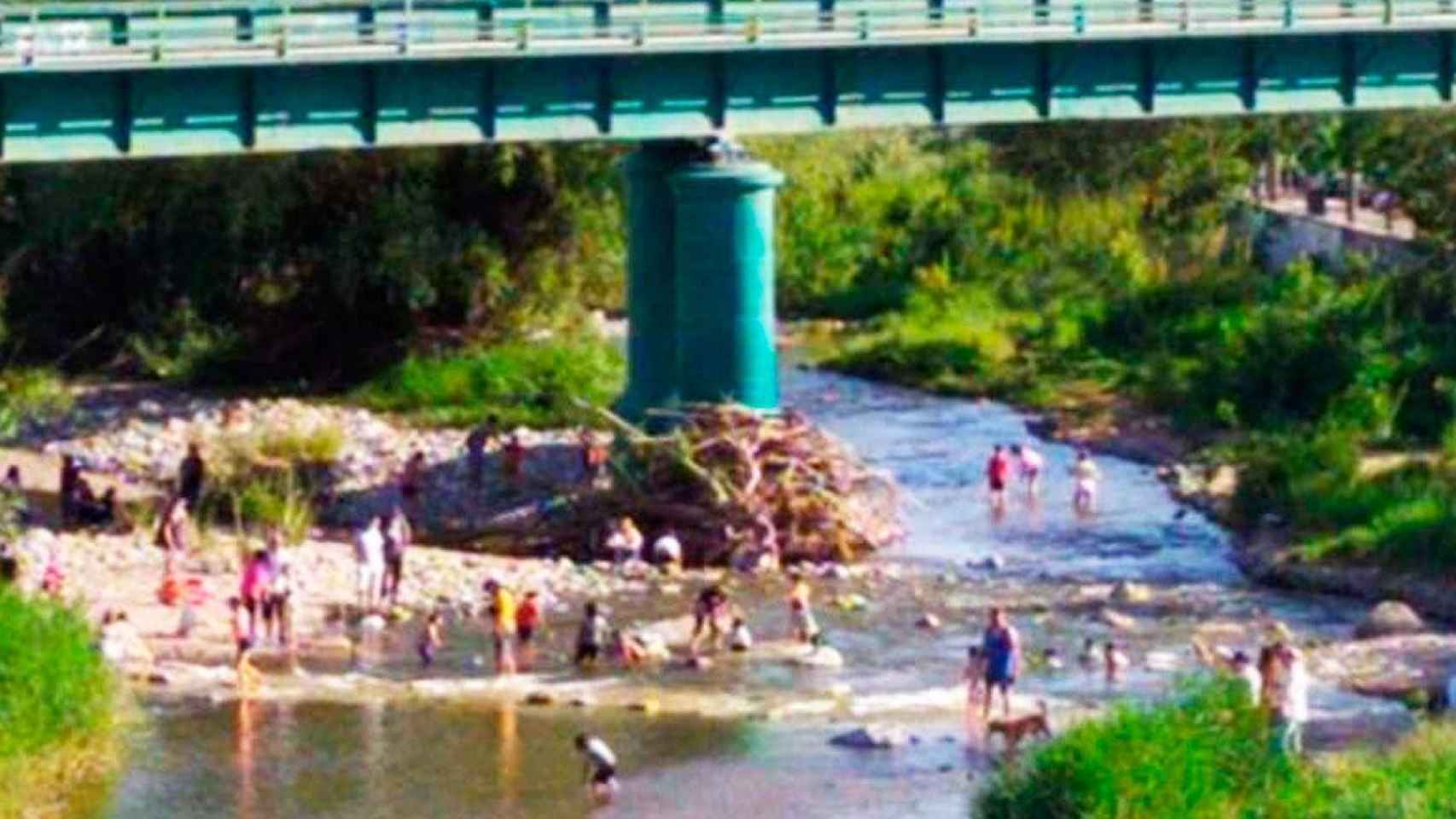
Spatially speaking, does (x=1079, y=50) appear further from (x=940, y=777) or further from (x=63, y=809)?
(x=63, y=809)

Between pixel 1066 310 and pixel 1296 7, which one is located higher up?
pixel 1296 7

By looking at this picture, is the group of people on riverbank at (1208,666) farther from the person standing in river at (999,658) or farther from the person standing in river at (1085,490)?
the person standing in river at (1085,490)

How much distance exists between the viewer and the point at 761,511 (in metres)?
57.8

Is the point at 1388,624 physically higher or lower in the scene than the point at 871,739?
lower

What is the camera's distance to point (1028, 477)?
2559 inches

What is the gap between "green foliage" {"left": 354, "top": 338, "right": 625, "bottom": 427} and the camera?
69562mm

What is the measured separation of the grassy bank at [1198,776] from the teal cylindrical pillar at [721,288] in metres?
23.6

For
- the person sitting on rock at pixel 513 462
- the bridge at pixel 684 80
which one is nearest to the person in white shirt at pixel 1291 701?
the bridge at pixel 684 80

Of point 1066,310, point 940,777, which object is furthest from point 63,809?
Answer: point 1066,310

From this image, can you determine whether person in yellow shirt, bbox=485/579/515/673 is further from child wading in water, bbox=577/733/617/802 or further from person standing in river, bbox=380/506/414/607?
child wading in water, bbox=577/733/617/802

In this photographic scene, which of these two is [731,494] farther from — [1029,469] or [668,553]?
[1029,469]

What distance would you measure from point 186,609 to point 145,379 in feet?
81.3

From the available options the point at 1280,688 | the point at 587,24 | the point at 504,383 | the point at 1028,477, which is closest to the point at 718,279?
the point at 587,24

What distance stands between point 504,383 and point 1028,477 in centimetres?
1055
